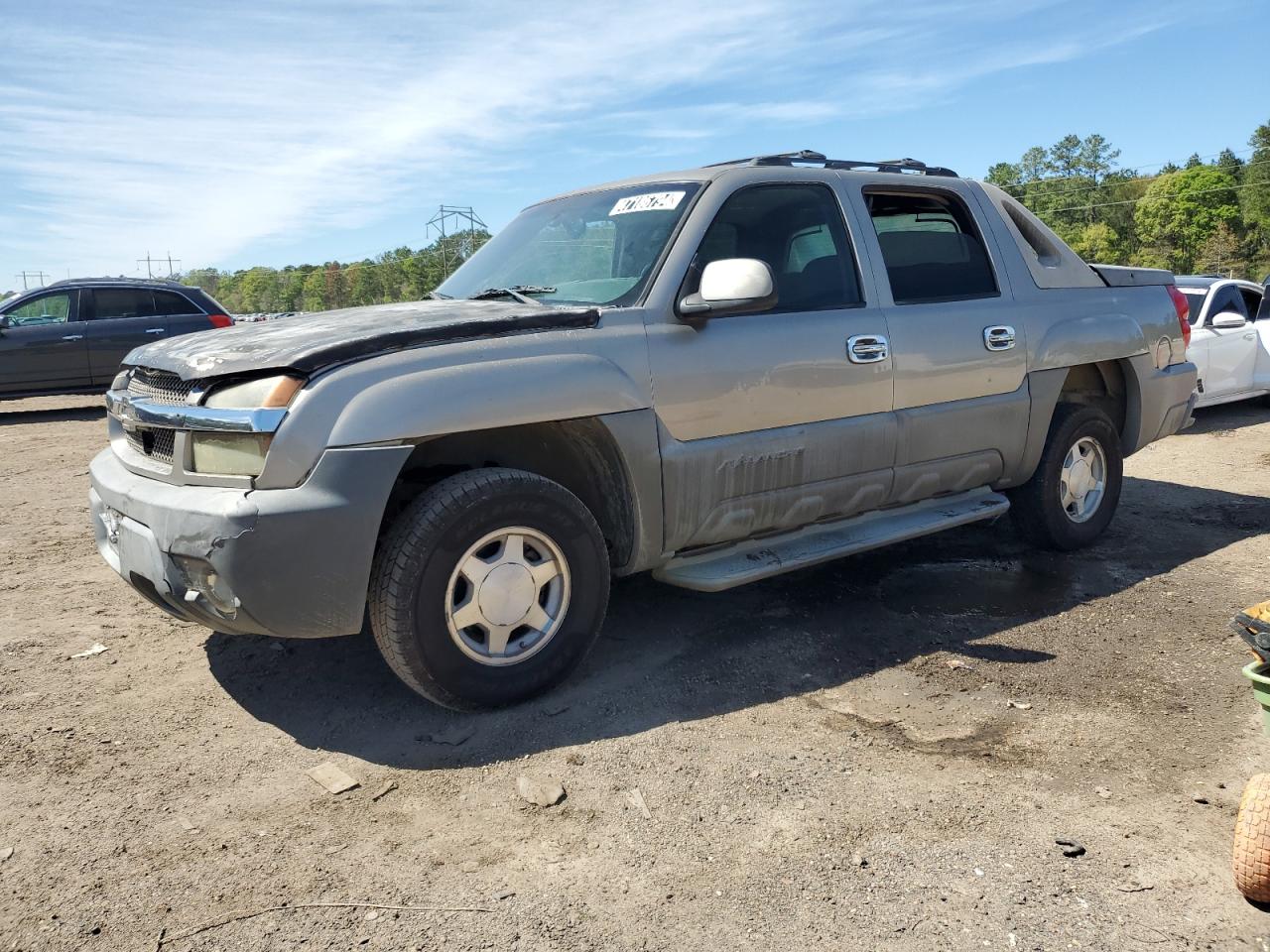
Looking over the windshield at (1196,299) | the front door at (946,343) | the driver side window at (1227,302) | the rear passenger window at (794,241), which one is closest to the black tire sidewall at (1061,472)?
the front door at (946,343)

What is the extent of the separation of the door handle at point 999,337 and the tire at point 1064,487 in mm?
658

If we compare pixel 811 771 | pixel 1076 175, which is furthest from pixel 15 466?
pixel 1076 175

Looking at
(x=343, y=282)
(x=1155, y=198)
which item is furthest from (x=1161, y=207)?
(x=343, y=282)

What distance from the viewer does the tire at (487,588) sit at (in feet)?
10.3

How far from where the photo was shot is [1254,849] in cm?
230

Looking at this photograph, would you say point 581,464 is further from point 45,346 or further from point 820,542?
point 45,346

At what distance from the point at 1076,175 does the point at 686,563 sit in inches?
5527

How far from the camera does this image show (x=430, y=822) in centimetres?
276

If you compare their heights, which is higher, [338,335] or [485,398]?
[338,335]

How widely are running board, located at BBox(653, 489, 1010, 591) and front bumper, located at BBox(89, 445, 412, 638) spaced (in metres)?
1.25

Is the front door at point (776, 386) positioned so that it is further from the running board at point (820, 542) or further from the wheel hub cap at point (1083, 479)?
the wheel hub cap at point (1083, 479)

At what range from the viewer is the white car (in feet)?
32.1

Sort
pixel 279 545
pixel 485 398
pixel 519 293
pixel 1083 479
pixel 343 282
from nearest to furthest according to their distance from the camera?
pixel 279 545
pixel 485 398
pixel 519 293
pixel 1083 479
pixel 343 282

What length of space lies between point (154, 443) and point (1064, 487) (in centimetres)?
441
